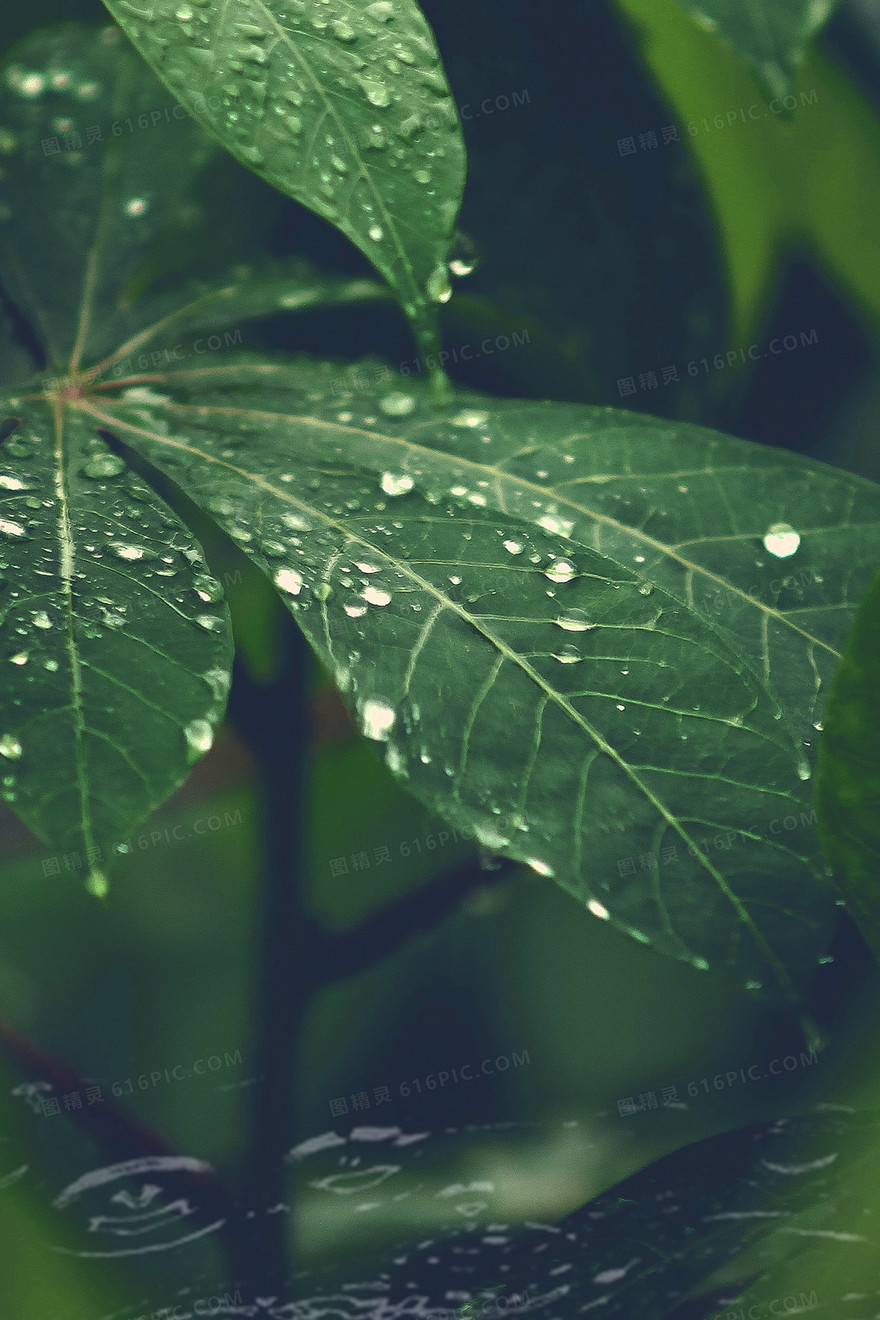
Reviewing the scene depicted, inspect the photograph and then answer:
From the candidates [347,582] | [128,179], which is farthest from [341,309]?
[347,582]

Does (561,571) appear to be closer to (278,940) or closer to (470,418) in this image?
(470,418)

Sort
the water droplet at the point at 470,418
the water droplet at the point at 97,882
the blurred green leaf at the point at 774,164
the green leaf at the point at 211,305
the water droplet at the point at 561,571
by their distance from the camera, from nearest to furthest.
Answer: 1. the water droplet at the point at 97,882
2. the water droplet at the point at 561,571
3. the water droplet at the point at 470,418
4. the green leaf at the point at 211,305
5. the blurred green leaf at the point at 774,164

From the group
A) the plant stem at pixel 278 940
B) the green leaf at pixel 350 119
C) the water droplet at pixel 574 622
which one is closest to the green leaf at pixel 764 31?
the green leaf at pixel 350 119

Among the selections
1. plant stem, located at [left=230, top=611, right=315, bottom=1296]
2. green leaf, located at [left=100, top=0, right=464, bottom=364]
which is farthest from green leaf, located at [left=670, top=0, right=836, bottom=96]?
plant stem, located at [left=230, top=611, right=315, bottom=1296]

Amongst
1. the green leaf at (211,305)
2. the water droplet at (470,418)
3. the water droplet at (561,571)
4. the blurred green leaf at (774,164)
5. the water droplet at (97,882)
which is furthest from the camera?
the blurred green leaf at (774,164)

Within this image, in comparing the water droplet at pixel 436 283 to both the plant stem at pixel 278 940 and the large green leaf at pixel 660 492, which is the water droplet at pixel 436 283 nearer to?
the large green leaf at pixel 660 492

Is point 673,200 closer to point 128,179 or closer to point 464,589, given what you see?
point 128,179
